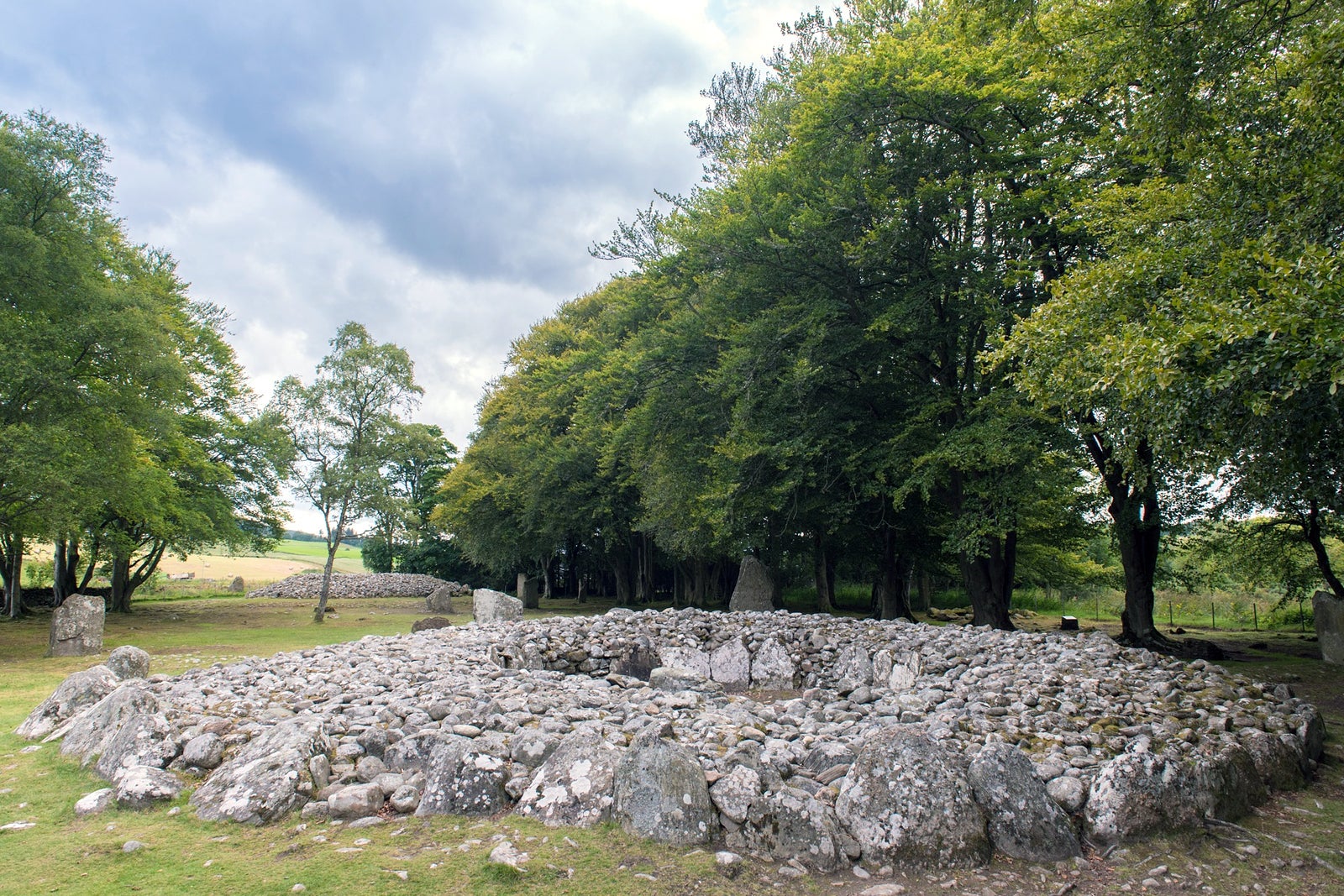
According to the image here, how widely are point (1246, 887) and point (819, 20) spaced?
2178 cm

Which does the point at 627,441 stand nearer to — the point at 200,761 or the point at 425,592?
the point at 200,761

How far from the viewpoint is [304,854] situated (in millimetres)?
4414

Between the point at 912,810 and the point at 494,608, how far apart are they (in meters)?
15.5

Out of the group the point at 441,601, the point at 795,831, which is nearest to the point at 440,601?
the point at 441,601

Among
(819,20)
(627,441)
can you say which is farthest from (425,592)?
(819,20)

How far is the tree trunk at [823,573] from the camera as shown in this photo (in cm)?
2350

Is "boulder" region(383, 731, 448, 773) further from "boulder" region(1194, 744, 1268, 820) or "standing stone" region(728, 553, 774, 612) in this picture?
"standing stone" region(728, 553, 774, 612)

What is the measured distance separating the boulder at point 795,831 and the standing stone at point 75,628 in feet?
50.9

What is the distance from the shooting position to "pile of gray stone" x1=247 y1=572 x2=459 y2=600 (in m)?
39.5

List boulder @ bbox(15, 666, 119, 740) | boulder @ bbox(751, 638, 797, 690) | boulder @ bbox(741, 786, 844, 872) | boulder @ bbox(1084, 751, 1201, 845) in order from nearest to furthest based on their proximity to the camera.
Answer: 1. boulder @ bbox(741, 786, 844, 872)
2. boulder @ bbox(1084, 751, 1201, 845)
3. boulder @ bbox(15, 666, 119, 740)
4. boulder @ bbox(751, 638, 797, 690)

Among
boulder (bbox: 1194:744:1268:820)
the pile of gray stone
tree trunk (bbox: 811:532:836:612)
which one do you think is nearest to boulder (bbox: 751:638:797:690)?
boulder (bbox: 1194:744:1268:820)

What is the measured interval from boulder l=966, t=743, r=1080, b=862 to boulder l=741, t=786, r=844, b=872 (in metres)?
1.03

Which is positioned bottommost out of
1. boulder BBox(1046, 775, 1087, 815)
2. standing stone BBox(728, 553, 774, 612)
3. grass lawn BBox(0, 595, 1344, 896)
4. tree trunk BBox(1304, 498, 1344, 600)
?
grass lawn BBox(0, 595, 1344, 896)

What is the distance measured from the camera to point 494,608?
18.7 m
